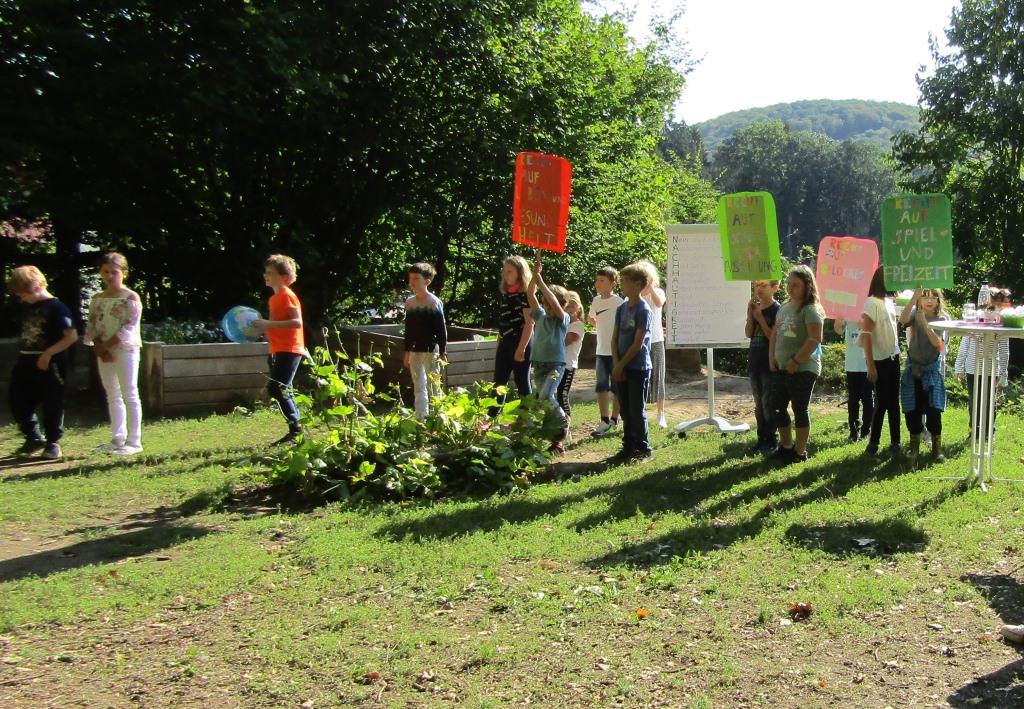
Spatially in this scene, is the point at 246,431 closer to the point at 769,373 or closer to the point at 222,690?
the point at 769,373

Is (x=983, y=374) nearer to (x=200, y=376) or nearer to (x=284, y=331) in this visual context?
(x=284, y=331)

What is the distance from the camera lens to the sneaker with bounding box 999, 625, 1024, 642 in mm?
4270

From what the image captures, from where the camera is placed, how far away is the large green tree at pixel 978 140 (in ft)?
108

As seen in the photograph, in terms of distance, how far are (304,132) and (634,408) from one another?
6.98m

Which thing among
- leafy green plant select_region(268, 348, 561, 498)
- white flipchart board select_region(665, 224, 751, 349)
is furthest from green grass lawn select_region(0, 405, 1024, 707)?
white flipchart board select_region(665, 224, 751, 349)

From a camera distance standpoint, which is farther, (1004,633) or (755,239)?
(755,239)

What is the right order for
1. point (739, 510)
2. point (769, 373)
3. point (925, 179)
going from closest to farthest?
point (739, 510)
point (769, 373)
point (925, 179)

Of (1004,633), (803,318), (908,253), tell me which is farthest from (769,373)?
(1004,633)

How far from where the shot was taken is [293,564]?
218 inches

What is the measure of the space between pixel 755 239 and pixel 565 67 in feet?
21.9

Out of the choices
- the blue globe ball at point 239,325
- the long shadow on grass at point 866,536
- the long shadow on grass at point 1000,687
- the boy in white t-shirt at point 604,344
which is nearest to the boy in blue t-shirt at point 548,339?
the boy in white t-shirt at point 604,344

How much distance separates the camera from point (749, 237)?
8.86 meters

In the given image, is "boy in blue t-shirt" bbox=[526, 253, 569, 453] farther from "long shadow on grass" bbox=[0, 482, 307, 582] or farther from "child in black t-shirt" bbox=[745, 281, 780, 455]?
"long shadow on grass" bbox=[0, 482, 307, 582]

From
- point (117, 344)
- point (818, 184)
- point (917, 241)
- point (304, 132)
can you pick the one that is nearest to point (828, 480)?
point (917, 241)
